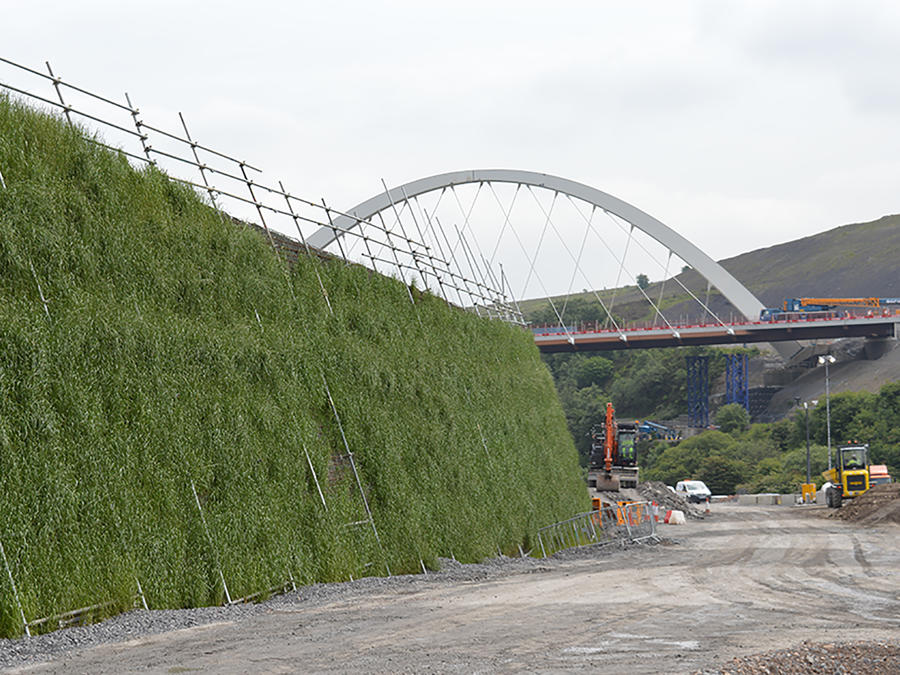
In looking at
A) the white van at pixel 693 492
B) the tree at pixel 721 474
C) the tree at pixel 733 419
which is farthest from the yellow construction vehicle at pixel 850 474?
the tree at pixel 733 419

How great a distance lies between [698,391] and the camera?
12288 cm

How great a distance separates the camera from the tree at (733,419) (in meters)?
109

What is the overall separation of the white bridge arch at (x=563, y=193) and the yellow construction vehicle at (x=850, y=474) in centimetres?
2839

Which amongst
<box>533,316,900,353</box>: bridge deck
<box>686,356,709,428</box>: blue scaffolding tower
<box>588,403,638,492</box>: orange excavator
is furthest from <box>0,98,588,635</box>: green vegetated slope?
<box>686,356,709,428</box>: blue scaffolding tower

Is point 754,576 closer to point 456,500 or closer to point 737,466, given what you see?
point 456,500

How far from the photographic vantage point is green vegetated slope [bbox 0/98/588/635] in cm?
1045

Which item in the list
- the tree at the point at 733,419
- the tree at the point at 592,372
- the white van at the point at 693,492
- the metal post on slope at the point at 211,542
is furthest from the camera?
the tree at the point at 592,372

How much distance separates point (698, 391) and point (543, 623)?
378 ft

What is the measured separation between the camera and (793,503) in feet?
198

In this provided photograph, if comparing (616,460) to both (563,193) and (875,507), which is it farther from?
(563,193)

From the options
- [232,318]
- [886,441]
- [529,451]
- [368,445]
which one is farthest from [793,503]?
[232,318]

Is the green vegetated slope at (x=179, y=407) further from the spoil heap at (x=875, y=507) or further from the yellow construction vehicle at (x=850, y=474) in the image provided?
the yellow construction vehicle at (x=850, y=474)

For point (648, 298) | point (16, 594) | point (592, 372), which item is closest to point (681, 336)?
point (648, 298)

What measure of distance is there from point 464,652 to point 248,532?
16.0 feet
